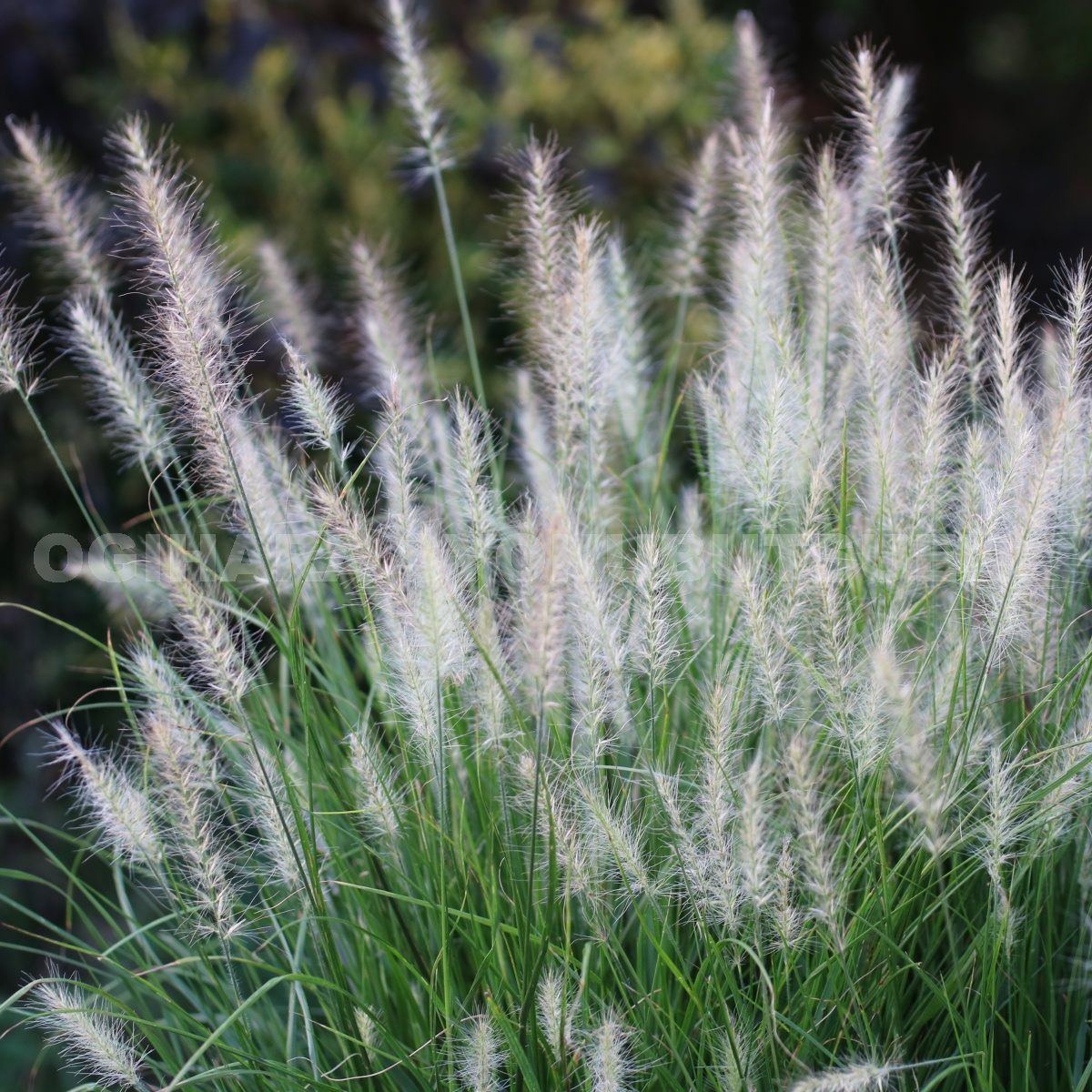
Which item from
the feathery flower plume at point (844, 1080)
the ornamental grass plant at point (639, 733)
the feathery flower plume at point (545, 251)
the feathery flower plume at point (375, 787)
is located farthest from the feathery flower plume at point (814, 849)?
the feathery flower plume at point (545, 251)

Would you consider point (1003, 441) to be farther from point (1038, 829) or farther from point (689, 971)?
point (689, 971)

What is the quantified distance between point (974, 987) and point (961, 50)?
6.56 meters

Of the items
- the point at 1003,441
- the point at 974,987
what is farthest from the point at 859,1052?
the point at 1003,441

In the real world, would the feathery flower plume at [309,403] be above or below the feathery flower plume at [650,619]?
above

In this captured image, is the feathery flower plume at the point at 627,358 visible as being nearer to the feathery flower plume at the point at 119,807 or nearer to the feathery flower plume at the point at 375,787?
the feathery flower plume at the point at 375,787

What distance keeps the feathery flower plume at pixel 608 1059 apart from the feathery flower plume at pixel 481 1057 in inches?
3.9

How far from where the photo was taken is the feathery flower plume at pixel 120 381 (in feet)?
4.66

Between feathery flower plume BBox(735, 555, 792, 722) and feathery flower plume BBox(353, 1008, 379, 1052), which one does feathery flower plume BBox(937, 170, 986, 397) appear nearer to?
feathery flower plume BBox(735, 555, 792, 722)

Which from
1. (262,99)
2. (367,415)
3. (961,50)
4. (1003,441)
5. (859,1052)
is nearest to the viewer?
(859,1052)

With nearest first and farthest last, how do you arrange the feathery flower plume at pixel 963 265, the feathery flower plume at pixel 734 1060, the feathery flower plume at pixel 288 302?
the feathery flower plume at pixel 734 1060, the feathery flower plume at pixel 963 265, the feathery flower plume at pixel 288 302

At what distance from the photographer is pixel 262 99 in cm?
287

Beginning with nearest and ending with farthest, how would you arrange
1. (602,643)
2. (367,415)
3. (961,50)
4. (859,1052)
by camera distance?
(602,643) → (859,1052) → (367,415) → (961,50)

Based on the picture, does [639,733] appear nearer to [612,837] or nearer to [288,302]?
[612,837]

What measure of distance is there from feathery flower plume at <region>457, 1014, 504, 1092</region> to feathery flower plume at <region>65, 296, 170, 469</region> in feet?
2.66
